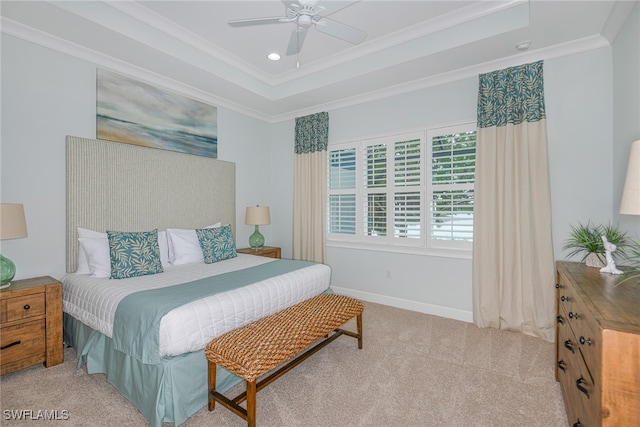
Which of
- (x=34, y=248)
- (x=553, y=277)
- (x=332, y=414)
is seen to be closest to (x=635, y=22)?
(x=553, y=277)

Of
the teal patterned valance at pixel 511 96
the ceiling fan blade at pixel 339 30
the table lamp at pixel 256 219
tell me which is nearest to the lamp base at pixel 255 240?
the table lamp at pixel 256 219

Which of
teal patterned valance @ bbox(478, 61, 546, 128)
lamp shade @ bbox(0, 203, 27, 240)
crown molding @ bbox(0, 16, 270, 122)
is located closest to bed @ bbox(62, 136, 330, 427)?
lamp shade @ bbox(0, 203, 27, 240)

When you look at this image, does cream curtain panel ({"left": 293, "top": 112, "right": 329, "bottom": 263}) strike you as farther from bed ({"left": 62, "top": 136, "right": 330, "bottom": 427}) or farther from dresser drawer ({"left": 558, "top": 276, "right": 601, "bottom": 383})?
dresser drawer ({"left": 558, "top": 276, "right": 601, "bottom": 383})

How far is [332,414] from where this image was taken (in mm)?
1894

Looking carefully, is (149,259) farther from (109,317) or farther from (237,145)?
(237,145)

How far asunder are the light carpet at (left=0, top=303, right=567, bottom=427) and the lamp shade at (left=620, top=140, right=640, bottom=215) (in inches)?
52.8

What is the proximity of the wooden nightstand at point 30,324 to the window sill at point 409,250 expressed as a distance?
10.4 ft

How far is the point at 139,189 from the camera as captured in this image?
11.1 ft

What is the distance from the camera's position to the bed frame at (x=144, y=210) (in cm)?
183

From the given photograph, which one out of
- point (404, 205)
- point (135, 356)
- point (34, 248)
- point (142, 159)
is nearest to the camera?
point (135, 356)

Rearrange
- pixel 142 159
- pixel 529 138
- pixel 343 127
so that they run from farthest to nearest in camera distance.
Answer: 1. pixel 343 127
2. pixel 142 159
3. pixel 529 138

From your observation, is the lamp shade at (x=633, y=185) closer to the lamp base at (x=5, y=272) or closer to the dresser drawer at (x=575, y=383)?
the dresser drawer at (x=575, y=383)

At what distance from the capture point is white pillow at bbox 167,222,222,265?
3373 millimetres

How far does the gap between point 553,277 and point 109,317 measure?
12.7 ft
